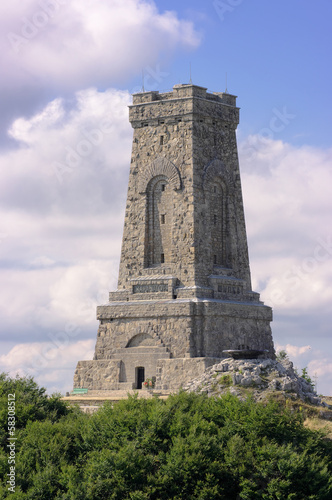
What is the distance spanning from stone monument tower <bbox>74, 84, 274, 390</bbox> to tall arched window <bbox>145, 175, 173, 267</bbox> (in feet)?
0.18

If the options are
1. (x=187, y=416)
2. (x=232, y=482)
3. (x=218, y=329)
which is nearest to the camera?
(x=232, y=482)

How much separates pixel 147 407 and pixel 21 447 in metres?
5.17

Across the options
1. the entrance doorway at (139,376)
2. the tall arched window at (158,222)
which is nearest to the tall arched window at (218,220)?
the tall arched window at (158,222)

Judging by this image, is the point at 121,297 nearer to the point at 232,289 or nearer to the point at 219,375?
the point at 232,289

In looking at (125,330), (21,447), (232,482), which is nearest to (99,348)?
(125,330)

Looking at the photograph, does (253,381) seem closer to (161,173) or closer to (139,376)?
(139,376)

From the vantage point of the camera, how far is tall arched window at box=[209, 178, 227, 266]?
163ft

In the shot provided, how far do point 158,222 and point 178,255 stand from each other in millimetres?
2430

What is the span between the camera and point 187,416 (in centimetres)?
3544

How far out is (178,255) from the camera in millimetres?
48219

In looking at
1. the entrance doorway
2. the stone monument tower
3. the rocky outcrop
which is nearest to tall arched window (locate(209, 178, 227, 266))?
the stone monument tower

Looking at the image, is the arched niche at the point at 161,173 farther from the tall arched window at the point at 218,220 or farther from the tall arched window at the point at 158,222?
the tall arched window at the point at 218,220

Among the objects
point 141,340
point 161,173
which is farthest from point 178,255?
point 141,340

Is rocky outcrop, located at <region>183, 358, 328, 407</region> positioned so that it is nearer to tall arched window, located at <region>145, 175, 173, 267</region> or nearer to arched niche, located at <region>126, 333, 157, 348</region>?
arched niche, located at <region>126, 333, 157, 348</region>
